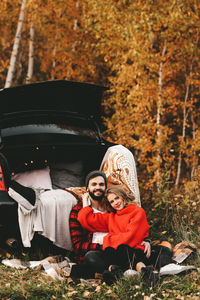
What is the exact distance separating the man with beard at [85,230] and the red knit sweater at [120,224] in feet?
0.48

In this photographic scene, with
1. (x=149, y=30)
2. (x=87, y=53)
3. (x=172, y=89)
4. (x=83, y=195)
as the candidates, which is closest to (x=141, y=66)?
(x=149, y=30)

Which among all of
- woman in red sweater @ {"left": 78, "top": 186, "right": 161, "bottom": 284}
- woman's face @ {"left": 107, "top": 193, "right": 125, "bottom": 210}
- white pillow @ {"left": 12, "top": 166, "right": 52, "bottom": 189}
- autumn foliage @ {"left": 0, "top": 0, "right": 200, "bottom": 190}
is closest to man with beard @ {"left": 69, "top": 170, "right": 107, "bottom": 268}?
woman in red sweater @ {"left": 78, "top": 186, "right": 161, "bottom": 284}

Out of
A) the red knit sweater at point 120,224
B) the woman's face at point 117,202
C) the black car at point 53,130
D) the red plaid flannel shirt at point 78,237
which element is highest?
the black car at point 53,130

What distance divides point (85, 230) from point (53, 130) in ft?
5.12

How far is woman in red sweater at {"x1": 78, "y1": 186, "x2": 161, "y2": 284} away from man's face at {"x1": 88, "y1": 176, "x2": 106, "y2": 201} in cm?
17

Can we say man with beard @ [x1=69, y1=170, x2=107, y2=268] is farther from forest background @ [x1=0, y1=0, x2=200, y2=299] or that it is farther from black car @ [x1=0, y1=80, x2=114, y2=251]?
forest background @ [x1=0, y1=0, x2=200, y2=299]

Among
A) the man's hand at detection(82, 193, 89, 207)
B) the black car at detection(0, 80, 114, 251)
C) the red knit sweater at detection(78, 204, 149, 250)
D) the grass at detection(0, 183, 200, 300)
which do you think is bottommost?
the grass at detection(0, 183, 200, 300)

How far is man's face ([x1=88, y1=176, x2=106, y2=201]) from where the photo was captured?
14.8 ft

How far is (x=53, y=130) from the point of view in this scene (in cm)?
547

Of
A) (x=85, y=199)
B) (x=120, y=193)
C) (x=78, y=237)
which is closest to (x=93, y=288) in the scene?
(x=78, y=237)

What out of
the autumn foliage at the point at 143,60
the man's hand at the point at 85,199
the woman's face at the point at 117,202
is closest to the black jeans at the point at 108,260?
the woman's face at the point at 117,202

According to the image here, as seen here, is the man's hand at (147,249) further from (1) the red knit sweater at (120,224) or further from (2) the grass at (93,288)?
(2) the grass at (93,288)

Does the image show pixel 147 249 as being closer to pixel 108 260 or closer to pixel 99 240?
pixel 108 260

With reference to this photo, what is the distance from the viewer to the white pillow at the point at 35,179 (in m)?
5.57
